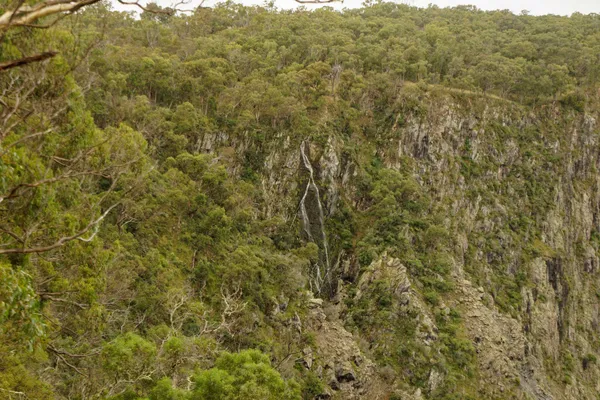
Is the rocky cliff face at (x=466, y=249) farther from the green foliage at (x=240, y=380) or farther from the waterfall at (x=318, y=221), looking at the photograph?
the green foliage at (x=240, y=380)

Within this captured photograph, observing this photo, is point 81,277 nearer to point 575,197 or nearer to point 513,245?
point 513,245

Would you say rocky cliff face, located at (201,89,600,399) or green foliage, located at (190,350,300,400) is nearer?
green foliage, located at (190,350,300,400)

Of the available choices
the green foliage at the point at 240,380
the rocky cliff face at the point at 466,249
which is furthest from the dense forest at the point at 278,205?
the rocky cliff face at the point at 466,249

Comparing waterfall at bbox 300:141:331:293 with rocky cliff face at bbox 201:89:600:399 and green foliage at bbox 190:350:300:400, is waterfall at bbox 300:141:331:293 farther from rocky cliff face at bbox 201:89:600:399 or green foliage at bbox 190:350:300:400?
green foliage at bbox 190:350:300:400

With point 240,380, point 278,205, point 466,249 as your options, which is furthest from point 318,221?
point 240,380

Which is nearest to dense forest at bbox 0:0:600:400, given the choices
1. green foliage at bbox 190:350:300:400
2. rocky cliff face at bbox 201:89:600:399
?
green foliage at bbox 190:350:300:400

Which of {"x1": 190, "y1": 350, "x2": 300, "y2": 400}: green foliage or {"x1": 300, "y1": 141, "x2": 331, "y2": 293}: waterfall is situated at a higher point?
{"x1": 190, "y1": 350, "x2": 300, "y2": 400}: green foliage
